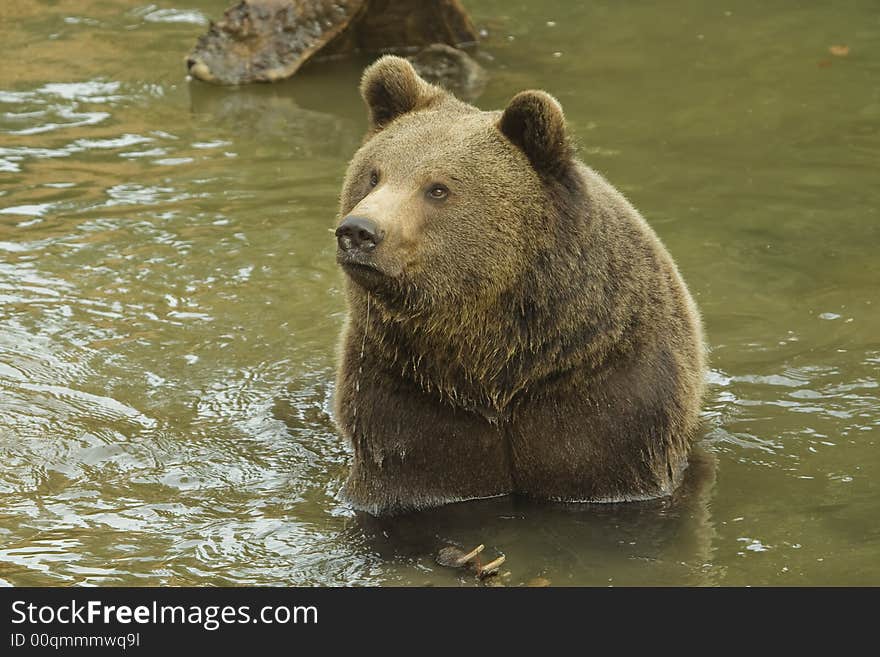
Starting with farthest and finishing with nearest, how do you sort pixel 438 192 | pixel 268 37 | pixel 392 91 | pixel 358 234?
pixel 268 37
pixel 392 91
pixel 438 192
pixel 358 234

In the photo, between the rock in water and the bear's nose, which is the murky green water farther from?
the bear's nose

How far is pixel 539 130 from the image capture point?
6.25 metres

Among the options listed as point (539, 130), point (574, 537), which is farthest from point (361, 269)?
point (574, 537)

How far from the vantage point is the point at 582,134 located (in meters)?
12.4

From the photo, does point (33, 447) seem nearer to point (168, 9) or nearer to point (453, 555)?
point (453, 555)

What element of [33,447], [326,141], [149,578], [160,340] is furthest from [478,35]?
[149,578]

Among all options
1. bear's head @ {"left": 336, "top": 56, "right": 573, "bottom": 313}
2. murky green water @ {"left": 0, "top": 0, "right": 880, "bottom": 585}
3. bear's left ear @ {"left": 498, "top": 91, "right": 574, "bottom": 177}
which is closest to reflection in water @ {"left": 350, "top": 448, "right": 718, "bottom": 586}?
murky green water @ {"left": 0, "top": 0, "right": 880, "bottom": 585}

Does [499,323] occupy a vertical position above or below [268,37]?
below

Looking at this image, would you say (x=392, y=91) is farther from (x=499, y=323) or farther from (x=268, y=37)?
(x=268, y=37)

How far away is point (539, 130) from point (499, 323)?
0.90 metres

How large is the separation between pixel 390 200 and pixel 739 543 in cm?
228

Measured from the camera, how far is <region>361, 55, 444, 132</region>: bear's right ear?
6.64 meters

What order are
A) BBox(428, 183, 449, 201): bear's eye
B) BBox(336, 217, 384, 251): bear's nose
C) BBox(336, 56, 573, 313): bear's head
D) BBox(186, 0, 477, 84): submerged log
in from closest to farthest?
BBox(336, 217, 384, 251): bear's nose → BBox(336, 56, 573, 313): bear's head → BBox(428, 183, 449, 201): bear's eye → BBox(186, 0, 477, 84): submerged log

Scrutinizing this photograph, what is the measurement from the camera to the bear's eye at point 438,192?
241 inches
